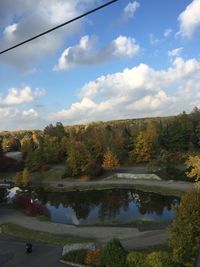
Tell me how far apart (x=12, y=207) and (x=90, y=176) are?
27470mm

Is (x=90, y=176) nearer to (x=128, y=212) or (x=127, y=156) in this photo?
(x=127, y=156)

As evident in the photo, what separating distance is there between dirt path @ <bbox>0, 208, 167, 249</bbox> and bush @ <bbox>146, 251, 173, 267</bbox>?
6262 mm

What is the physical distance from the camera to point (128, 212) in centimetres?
5022

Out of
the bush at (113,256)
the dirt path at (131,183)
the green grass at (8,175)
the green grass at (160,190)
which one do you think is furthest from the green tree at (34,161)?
the bush at (113,256)

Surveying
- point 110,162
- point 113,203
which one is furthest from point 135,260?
point 110,162

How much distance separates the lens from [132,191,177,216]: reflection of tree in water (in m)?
50.7

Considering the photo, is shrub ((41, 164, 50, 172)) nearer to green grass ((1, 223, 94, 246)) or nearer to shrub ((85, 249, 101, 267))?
green grass ((1, 223, 94, 246))

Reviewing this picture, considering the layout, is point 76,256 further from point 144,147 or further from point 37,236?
point 144,147

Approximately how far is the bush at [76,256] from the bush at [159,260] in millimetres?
5461

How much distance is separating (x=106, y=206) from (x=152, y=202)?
688cm

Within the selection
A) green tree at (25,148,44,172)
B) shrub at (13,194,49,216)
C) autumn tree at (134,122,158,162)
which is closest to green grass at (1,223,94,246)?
shrub at (13,194,49,216)

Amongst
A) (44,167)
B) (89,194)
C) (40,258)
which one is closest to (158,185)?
(89,194)

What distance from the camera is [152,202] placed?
55312 millimetres

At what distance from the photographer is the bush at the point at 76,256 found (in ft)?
87.1
